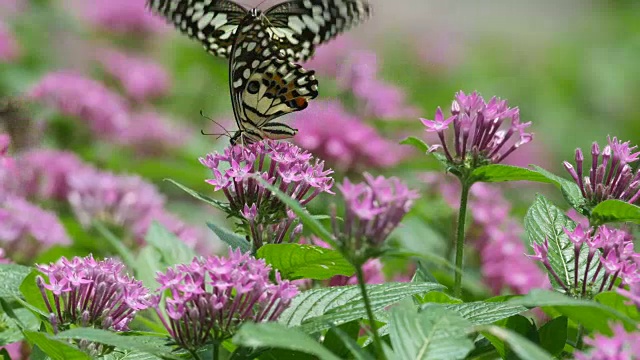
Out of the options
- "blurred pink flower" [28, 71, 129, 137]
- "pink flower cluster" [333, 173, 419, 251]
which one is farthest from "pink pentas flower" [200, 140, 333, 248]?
"blurred pink flower" [28, 71, 129, 137]

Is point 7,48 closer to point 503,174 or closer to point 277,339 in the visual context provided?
point 503,174

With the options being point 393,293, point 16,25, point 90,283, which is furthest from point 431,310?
point 16,25

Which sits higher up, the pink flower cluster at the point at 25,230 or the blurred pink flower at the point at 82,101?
the blurred pink flower at the point at 82,101

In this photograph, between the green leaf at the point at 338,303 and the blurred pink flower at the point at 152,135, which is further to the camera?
the blurred pink flower at the point at 152,135

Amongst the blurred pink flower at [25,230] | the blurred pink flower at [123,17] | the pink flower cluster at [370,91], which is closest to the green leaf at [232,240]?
the blurred pink flower at [25,230]

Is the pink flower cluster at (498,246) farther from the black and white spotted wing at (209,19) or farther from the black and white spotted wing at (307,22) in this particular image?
the black and white spotted wing at (209,19)
